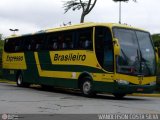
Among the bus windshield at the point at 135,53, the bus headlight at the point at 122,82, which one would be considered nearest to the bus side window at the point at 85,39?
the bus windshield at the point at 135,53

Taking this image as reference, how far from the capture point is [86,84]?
2333 cm

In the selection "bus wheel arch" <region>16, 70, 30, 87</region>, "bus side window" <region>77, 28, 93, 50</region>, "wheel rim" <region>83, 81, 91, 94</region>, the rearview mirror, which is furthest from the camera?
"bus wheel arch" <region>16, 70, 30, 87</region>

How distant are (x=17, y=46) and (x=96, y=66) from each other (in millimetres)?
9799

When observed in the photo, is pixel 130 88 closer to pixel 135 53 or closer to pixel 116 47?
pixel 135 53

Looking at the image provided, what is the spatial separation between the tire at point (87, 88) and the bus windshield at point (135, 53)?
2036 mm

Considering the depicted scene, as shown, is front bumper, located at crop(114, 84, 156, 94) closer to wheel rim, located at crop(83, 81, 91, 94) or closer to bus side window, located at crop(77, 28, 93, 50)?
wheel rim, located at crop(83, 81, 91, 94)

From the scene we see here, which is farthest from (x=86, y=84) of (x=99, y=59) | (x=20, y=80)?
(x=20, y=80)

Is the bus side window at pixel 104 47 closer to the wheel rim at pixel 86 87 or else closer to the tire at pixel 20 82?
the wheel rim at pixel 86 87

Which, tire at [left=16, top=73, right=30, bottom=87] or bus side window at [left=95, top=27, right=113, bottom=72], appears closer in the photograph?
bus side window at [left=95, top=27, right=113, bottom=72]

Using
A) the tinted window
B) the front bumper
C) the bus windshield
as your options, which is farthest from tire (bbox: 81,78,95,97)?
the tinted window

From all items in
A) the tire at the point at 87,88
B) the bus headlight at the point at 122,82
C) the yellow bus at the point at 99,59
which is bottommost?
the tire at the point at 87,88

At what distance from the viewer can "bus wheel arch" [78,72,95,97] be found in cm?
2294

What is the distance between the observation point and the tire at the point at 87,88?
22938 millimetres

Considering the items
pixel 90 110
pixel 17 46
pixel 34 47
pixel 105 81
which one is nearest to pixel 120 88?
pixel 105 81
